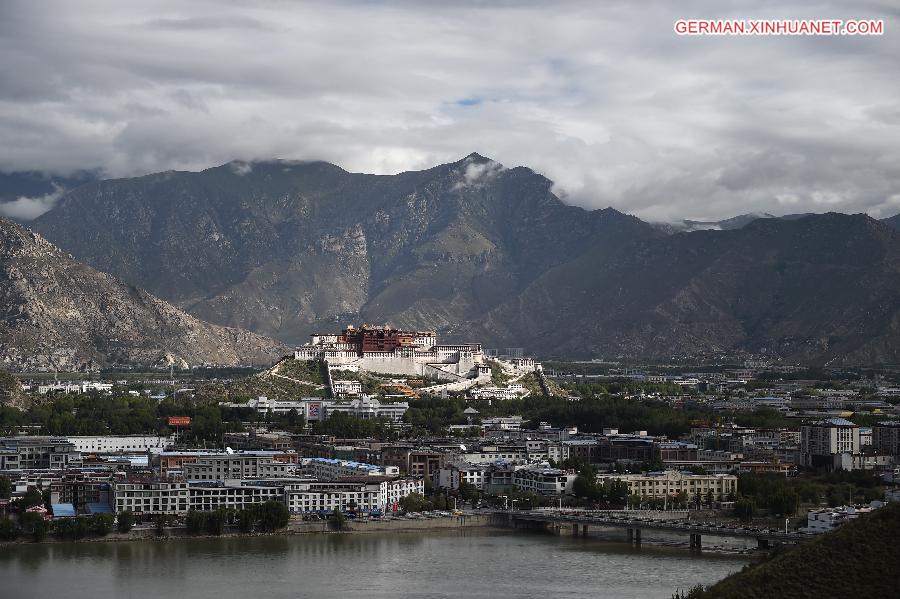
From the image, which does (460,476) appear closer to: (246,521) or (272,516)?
(272,516)

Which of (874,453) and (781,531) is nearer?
(781,531)

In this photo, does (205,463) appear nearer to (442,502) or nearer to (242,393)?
(442,502)

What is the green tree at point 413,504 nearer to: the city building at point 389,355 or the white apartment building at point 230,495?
the white apartment building at point 230,495

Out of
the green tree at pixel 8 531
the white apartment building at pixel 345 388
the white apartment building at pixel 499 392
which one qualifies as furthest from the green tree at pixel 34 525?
the white apartment building at pixel 499 392

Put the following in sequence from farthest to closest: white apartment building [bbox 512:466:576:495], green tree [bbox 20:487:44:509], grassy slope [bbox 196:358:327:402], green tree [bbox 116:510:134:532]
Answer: grassy slope [bbox 196:358:327:402] < white apartment building [bbox 512:466:576:495] < green tree [bbox 20:487:44:509] < green tree [bbox 116:510:134:532]

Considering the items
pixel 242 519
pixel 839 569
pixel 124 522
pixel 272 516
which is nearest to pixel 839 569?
pixel 839 569

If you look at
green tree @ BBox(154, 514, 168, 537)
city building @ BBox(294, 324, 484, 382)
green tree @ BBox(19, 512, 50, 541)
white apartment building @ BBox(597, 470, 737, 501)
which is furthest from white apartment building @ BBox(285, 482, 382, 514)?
city building @ BBox(294, 324, 484, 382)

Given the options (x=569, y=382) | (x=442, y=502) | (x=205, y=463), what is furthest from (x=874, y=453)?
(x=569, y=382)

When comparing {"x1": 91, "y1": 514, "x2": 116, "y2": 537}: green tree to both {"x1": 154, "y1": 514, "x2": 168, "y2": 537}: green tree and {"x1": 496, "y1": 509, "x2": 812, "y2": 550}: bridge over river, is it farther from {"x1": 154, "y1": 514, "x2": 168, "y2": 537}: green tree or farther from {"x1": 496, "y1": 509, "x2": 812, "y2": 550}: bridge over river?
{"x1": 496, "y1": 509, "x2": 812, "y2": 550}: bridge over river
